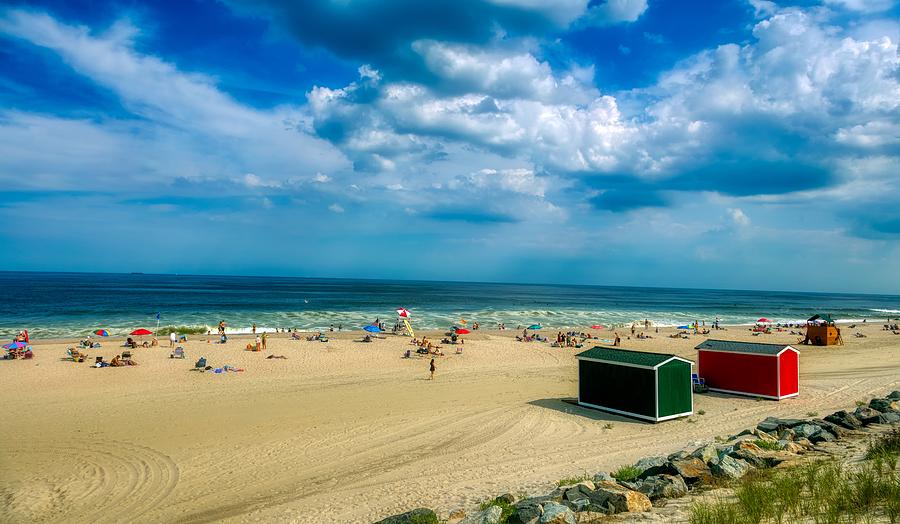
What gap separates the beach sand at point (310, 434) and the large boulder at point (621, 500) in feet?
7.81

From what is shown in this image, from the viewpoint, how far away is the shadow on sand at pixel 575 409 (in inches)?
615

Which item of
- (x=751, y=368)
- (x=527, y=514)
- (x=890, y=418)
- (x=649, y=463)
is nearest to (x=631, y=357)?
(x=751, y=368)

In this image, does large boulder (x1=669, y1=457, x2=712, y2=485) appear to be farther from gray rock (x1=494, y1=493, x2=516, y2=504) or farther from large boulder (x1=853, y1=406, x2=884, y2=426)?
large boulder (x1=853, y1=406, x2=884, y2=426)

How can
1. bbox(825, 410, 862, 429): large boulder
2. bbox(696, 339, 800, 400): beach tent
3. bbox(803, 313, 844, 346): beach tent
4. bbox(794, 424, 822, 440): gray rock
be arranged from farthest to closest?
bbox(803, 313, 844, 346): beach tent < bbox(696, 339, 800, 400): beach tent < bbox(825, 410, 862, 429): large boulder < bbox(794, 424, 822, 440): gray rock

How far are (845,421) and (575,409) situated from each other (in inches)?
270

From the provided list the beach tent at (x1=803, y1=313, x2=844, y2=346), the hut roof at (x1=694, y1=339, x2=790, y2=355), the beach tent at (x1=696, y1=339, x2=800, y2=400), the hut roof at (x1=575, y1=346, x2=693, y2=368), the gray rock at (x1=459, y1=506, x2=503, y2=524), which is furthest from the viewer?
the beach tent at (x1=803, y1=313, x2=844, y2=346)

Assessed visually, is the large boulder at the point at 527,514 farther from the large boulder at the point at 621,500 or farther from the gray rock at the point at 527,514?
the large boulder at the point at 621,500

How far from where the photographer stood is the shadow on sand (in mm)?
15612

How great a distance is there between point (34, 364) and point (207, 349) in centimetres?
759

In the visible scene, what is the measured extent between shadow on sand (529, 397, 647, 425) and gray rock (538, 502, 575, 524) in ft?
30.0

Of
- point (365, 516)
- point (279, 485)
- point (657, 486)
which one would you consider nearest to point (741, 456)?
point (657, 486)

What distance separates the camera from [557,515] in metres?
6.83

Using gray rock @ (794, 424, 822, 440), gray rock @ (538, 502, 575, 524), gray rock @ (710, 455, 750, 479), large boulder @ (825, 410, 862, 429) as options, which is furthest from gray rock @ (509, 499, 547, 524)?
large boulder @ (825, 410, 862, 429)

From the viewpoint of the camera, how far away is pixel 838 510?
6.08m
